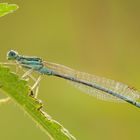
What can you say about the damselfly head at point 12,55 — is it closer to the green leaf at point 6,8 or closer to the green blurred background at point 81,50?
the green leaf at point 6,8

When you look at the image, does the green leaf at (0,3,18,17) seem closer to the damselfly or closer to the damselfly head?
the damselfly

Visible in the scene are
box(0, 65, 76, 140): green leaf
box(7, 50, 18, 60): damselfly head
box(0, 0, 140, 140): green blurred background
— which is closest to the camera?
box(0, 65, 76, 140): green leaf

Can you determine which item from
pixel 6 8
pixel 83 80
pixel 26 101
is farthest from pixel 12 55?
pixel 26 101

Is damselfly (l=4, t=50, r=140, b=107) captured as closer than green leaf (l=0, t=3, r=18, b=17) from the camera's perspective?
No

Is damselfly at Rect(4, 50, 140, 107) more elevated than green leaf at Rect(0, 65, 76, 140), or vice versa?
green leaf at Rect(0, 65, 76, 140)

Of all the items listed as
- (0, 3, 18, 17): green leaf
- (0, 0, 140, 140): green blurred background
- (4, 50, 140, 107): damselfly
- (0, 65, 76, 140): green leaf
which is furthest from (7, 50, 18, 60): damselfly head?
(0, 0, 140, 140): green blurred background

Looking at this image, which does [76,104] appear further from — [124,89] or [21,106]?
[21,106]

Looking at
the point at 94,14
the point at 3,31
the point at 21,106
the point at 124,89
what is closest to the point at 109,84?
the point at 124,89

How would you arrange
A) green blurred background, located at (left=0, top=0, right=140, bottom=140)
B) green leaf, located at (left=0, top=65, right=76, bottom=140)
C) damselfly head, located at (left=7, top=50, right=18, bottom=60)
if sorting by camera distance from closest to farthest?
green leaf, located at (left=0, top=65, right=76, bottom=140) < damselfly head, located at (left=7, top=50, right=18, bottom=60) < green blurred background, located at (left=0, top=0, right=140, bottom=140)
